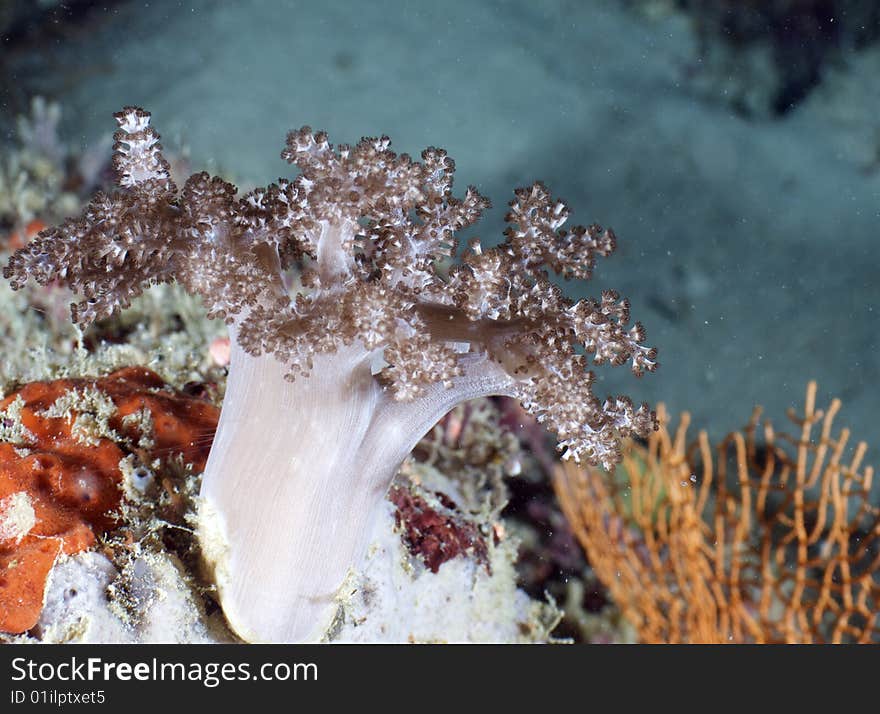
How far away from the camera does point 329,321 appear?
Result: 1.85 meters

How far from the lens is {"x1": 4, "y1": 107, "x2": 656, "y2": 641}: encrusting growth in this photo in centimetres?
187

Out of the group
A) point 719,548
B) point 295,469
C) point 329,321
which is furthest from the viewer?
point 719,548

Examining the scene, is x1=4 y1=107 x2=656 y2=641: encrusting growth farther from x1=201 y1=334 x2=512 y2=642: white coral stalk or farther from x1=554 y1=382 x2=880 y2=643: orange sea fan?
x1=554 y1=382 x2=880 y2=643: orange sea fan

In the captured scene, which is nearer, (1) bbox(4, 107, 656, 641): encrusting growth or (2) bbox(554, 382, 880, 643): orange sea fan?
(1) bbox(4, 107, 656, 641): encrusting growth

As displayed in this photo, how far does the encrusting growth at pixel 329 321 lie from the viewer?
6.13 ft

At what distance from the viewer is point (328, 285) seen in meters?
1.95

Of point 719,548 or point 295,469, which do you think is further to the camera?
point 719,548

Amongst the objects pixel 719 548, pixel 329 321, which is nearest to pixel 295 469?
pixel 329 321

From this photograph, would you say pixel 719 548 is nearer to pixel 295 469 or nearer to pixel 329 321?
pixel 295 469

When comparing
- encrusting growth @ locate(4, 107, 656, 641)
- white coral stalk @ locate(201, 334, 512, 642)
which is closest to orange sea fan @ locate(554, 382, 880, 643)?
encrusting growth @ locate(4, 107, 656, 641)

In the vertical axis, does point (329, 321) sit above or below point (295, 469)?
above

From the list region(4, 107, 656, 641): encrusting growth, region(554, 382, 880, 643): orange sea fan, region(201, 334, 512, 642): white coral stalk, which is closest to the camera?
region(4, 107, 656, 641): encrusting growth

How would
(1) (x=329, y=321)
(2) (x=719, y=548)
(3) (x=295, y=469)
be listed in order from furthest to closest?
1. (2) (x=719, y=548)
2. (3) (x=295, y=469)
3. (1) (x=329, y=321)
